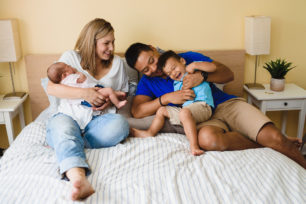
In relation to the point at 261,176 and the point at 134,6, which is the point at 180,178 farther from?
the point at 134,6

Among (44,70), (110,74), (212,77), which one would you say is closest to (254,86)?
(212,77)

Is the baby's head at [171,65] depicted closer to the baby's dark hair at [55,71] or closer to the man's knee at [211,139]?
the man's knee at [211,139]

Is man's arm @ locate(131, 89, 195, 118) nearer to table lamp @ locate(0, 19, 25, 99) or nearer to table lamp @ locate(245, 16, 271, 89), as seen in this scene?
table lamp @ locate(245, 16, 271, 89)

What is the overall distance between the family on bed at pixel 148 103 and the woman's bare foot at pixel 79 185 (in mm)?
128

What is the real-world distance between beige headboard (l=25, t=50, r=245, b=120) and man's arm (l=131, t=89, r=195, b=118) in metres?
0.59

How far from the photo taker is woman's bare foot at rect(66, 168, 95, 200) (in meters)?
1.23

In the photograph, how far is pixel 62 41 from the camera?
2.50 metres

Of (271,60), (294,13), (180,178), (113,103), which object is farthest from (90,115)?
(294,13)

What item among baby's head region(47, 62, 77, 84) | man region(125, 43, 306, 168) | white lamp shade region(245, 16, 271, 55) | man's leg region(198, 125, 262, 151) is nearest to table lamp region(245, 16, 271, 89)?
white lamp shade region(245, 16, 271, 55)

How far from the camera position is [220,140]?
5.65 feet

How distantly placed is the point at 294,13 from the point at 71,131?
2119 mm

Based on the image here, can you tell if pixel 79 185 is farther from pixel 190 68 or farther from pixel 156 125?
pixel 190 68

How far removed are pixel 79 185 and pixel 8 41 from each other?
152 cm

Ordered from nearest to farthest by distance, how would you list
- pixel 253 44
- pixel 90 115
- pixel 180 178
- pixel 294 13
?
pixel 180 178 < pixel 90 115 < pixel 253 44 < pixel 294 13
